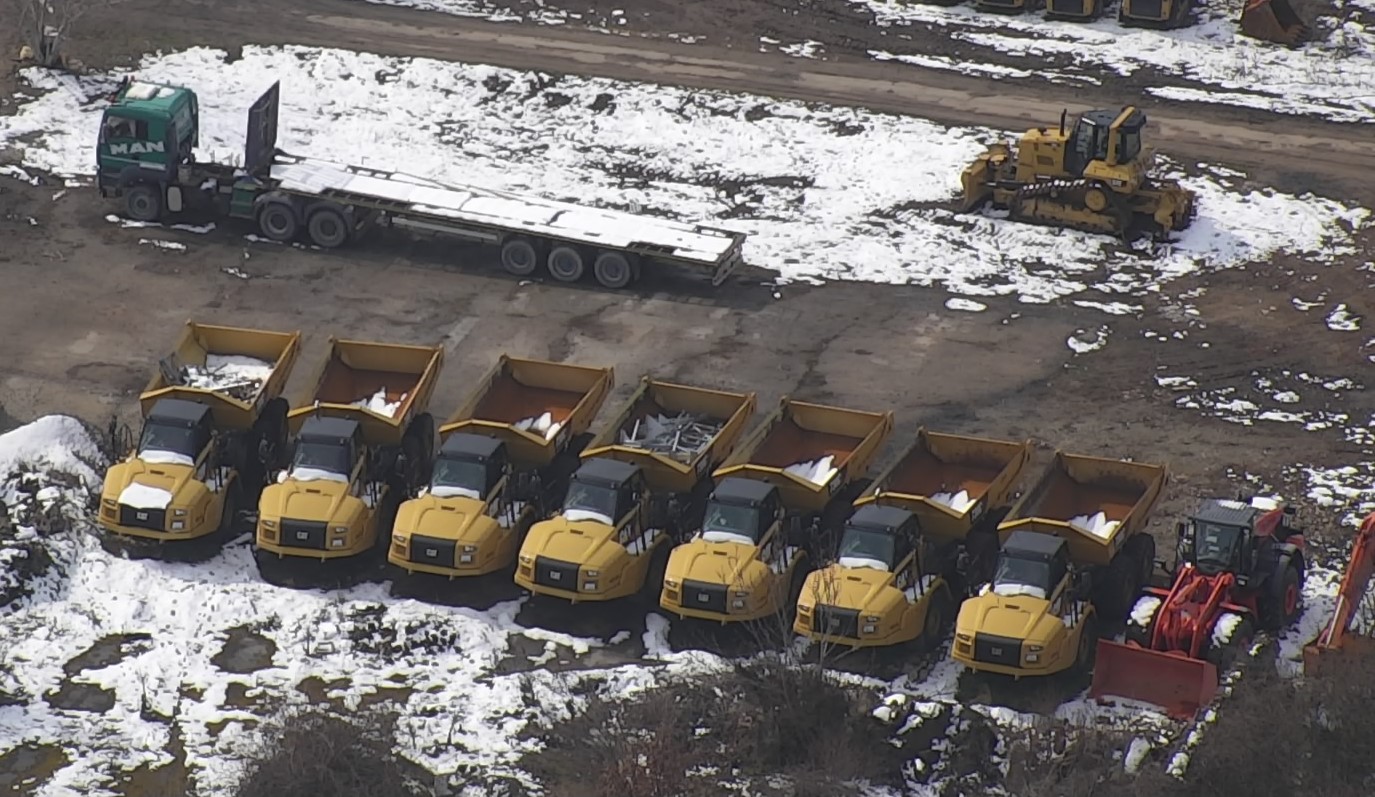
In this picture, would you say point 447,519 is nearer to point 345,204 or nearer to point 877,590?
point 877,590

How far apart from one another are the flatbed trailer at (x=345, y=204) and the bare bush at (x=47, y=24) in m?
6.16

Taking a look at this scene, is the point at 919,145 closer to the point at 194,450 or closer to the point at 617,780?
the point at 194,450

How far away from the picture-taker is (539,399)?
1282 inches

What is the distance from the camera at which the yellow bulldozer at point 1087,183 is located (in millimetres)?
40625

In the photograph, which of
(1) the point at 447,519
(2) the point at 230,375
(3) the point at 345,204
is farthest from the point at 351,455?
(3) the point at 345,204

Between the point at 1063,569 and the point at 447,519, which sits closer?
the point at 1063,569

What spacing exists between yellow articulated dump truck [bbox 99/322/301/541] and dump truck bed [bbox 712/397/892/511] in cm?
677

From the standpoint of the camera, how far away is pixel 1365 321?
37.9 meters

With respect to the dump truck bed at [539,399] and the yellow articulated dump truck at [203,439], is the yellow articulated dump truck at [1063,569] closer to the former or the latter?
the dump truck bed at [539,399]

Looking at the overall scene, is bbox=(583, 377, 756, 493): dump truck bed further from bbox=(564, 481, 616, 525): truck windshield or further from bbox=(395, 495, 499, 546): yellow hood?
bbox=(395, 495, 499, 546): yellow hood

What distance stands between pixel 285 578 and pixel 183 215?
13.9 m

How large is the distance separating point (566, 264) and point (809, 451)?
29.9 feet

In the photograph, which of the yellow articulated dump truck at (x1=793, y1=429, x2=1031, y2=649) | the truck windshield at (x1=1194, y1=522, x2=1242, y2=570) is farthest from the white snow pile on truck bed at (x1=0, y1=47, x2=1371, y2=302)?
the truck windshield at (x1=1194, y1=522, x2=1242, y2=570)

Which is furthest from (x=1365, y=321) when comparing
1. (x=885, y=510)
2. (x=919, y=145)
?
(x=885, y=510)
